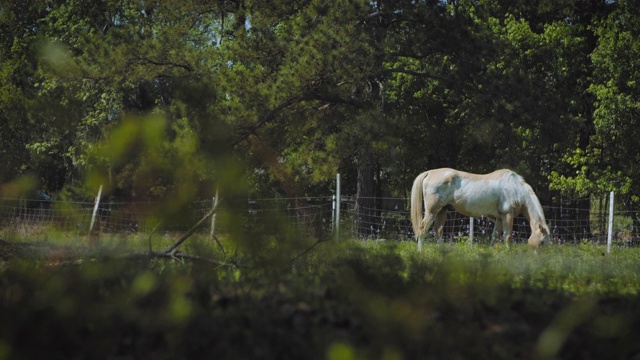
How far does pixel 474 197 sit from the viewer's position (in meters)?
18.2

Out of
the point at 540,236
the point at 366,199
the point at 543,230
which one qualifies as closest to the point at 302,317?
the point at 540,236

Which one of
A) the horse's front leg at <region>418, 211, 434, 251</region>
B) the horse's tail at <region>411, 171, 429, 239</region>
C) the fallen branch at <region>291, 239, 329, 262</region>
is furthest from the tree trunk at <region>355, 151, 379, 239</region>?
the fallen branch at <region>291, 239, 329, 262</region>

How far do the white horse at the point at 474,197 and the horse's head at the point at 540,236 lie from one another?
0.70 meters

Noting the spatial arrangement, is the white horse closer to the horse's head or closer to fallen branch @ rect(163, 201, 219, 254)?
the horse's head

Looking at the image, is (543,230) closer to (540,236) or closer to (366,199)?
(540,236)

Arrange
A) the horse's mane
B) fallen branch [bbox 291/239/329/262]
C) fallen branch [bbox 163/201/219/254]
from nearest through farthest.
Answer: fallen branch [bbox 163/201/219/254] → fallen branch [bbox 291/239/329/262] → the horse's mane

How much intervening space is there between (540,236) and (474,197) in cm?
226

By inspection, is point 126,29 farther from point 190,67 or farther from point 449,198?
point 449,198

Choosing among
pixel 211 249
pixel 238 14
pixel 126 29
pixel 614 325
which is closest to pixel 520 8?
pixel 238 14

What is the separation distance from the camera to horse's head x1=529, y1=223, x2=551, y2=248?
1590cm

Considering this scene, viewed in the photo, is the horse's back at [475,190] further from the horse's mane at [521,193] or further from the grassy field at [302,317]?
the grassy field at [302,317]

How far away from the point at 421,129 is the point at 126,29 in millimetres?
10990

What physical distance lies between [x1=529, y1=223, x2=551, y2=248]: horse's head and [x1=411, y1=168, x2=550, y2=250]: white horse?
70 cm

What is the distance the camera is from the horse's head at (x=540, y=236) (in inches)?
626
